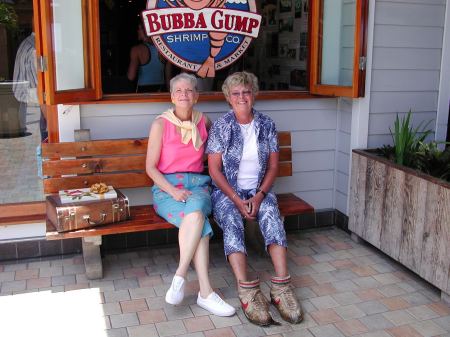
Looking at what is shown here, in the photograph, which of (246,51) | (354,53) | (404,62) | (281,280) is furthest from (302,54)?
(281,280)

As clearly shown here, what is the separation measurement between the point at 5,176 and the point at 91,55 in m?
1.23

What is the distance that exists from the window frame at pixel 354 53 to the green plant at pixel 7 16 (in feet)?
8.13

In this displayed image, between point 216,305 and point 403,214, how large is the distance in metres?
1.24

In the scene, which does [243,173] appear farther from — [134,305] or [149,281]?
[134,305]

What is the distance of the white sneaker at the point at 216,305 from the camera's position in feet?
9.27

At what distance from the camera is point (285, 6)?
13.4 feet

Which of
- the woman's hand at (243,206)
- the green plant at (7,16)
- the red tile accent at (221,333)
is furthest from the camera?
the green plant at (7,16)

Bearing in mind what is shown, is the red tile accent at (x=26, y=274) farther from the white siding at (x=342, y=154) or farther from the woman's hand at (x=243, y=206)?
the white siding at (x=342, y=154)

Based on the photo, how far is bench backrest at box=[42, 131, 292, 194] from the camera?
3.29m

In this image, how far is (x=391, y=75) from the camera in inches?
149

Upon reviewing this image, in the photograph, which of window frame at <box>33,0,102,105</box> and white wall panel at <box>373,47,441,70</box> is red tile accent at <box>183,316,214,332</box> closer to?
window frame at <box>33,0,102,105</box>

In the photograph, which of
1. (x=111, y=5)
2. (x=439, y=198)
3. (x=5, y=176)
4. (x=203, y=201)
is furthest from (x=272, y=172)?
(x=5, y=176)

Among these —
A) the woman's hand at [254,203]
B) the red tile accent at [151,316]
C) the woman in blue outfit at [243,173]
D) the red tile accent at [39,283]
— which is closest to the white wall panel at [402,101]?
the woman in blue outfit at [243,173]

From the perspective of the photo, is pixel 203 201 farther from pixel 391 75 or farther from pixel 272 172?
pixel 391 75
